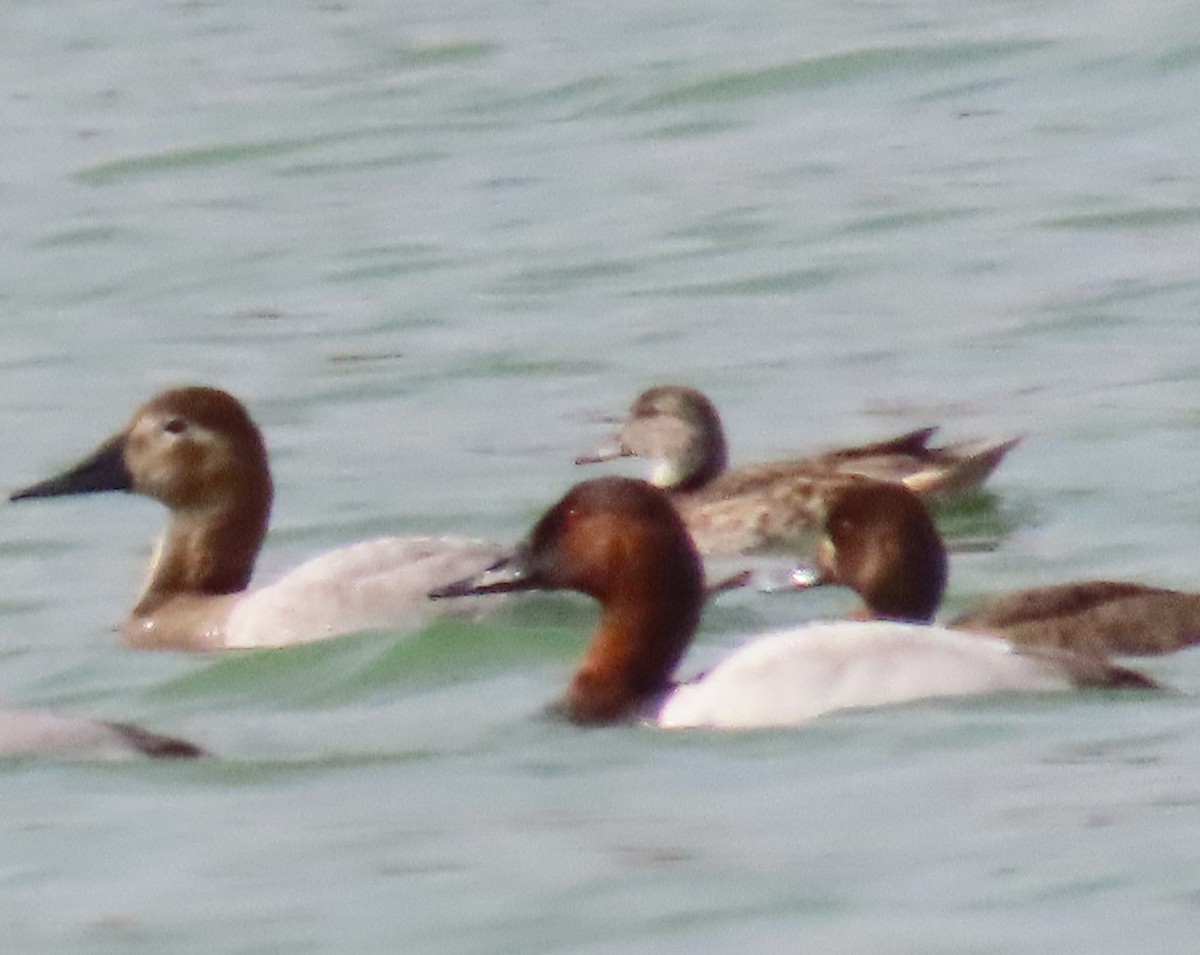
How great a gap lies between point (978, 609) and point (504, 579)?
5.42 ft

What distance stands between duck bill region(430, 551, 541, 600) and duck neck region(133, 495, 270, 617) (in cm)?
220

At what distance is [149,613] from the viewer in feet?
39.6

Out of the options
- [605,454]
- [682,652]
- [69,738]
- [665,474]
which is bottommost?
[665,474]

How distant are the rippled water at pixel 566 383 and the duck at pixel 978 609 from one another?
144 mm

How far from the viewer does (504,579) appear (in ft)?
33.1

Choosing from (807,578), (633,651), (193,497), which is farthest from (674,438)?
(633,651)

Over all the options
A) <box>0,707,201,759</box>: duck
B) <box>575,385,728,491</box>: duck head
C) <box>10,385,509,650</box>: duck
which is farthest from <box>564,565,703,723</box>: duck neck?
<box>575,385,728,491</box>: duck head

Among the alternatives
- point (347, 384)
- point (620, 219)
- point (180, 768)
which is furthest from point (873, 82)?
point (180, 768)

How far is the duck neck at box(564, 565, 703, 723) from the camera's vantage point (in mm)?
9758

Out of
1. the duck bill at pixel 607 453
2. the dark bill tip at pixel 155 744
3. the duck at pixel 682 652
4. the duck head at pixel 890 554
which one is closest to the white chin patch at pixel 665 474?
the duck bill at pixel 607 453

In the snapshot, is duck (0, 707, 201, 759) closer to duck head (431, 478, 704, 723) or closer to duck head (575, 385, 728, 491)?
duck head (431, 478, 704, 723)

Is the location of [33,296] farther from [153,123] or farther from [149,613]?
[149,613]

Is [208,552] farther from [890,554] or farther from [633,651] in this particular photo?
[633,651]

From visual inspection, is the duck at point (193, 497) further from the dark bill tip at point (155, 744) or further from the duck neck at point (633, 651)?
the dark bill tip at point (155, 744)
